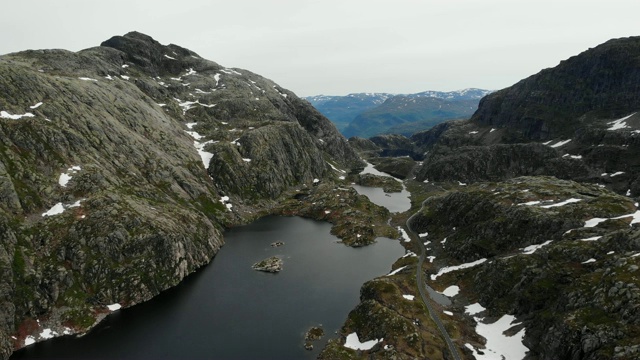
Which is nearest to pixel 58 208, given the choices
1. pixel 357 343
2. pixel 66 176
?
pixel 66 176

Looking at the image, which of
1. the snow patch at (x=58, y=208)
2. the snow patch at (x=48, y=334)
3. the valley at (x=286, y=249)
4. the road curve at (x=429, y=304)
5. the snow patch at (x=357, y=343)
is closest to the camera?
the valley at (x=286, y=249)

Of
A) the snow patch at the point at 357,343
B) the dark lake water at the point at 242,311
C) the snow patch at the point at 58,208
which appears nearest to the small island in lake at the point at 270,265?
the dark lake water at the point at 242,311

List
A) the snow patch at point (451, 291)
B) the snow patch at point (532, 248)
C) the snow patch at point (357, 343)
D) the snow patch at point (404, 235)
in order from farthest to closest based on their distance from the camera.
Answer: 1. the snow patch at point (404, 235)
2. the snow patch at point (451, 291)
3. the snow patch at point (532, 248)
4. the snow patch at point (357, 343)

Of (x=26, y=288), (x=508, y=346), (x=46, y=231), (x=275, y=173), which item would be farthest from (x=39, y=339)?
(x=275, y=173)

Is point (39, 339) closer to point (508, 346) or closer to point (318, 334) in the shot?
point (318, 334)

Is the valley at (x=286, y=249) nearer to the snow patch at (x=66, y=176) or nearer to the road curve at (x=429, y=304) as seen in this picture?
the road curve at (x=429, y=304)

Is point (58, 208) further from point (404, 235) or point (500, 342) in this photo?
point (404, 235)
